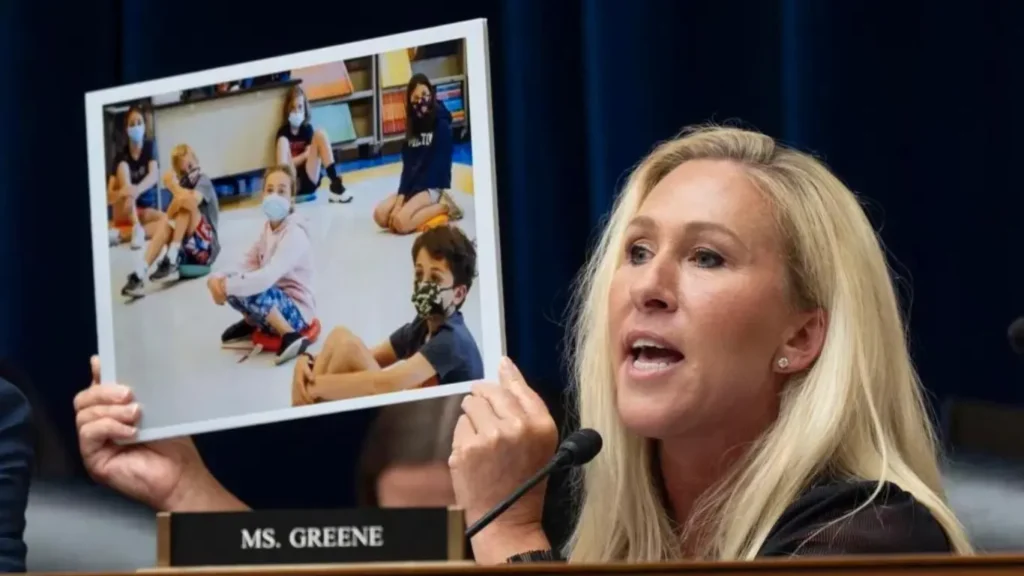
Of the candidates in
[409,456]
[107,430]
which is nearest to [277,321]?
[107,430]

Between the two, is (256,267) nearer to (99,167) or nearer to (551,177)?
(99,167)

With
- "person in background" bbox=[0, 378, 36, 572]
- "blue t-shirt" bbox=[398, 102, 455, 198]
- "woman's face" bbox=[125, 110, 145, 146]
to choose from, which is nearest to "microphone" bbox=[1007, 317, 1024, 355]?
"blue t-shirt" bbox=[398, 102, 455, 198]

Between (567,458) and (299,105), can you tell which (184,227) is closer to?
(299,105)

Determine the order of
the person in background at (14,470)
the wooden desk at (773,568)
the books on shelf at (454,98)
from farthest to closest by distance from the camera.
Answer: the person in background at (14,470), the books on shelf at (454,98), the wooden desk at (773,568)

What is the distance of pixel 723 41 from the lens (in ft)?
5.94

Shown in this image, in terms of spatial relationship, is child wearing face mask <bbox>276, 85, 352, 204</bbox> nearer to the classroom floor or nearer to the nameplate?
the classroom floor

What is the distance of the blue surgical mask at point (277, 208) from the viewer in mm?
1533

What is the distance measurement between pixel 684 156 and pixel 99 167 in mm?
630

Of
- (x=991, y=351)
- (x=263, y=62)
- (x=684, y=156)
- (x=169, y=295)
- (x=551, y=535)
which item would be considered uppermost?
(x=263, y=62)

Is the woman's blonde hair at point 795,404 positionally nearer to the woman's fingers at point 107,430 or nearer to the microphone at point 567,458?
the microphone at point 567,458

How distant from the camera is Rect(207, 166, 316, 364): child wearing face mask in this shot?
1.53 metres

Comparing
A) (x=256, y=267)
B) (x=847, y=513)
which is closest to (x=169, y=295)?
(x=256, y=267)

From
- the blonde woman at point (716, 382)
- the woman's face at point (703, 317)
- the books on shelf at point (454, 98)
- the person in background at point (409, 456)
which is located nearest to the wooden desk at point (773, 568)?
the blonde woman at point (716, 382)

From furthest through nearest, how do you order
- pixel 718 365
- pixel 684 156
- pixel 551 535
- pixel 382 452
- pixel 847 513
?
1. pixel 382 452
2. pixel 551 535
3. pixel 684 156
4. pixel 718 365
5. pixel 847 513
